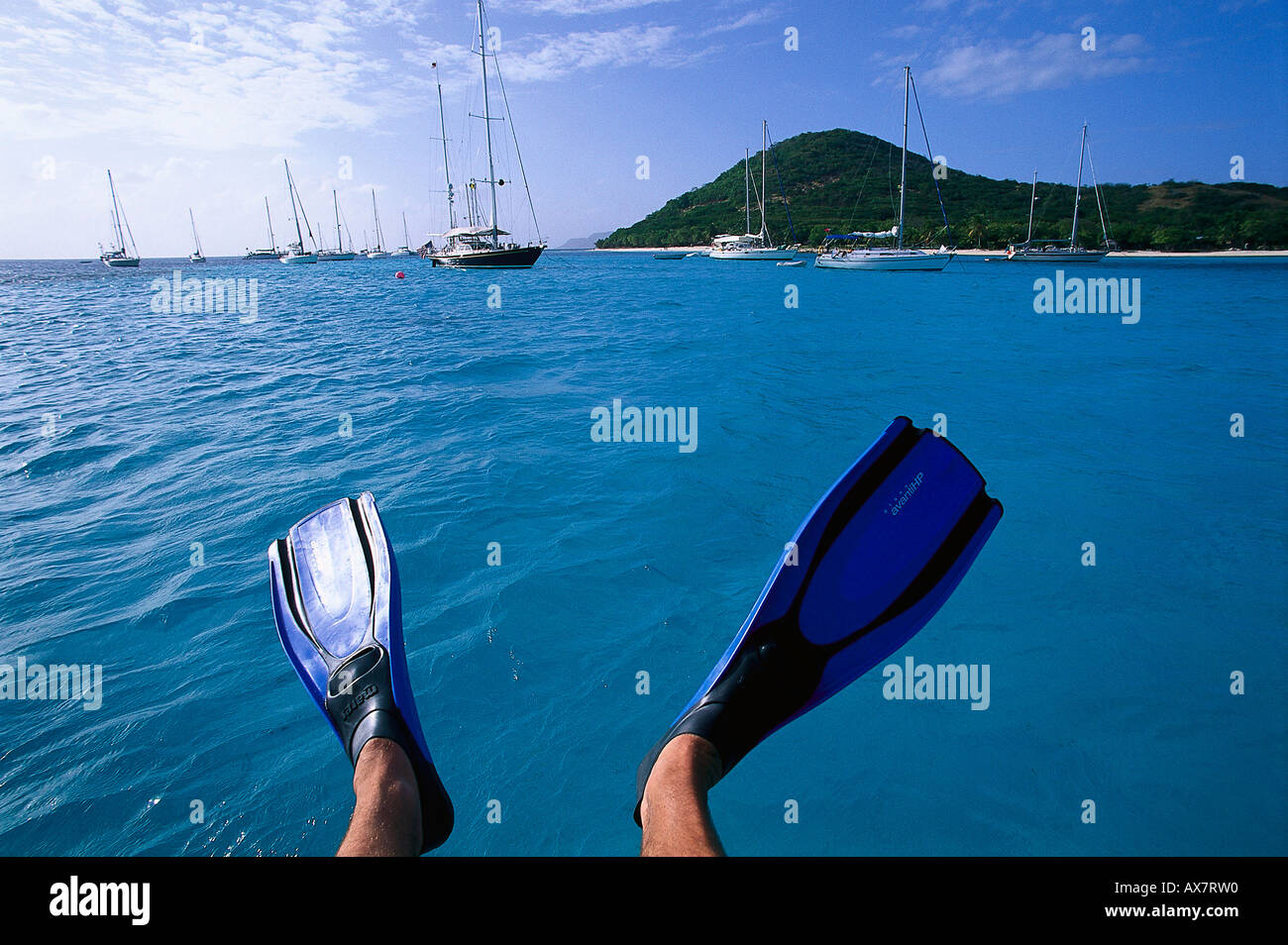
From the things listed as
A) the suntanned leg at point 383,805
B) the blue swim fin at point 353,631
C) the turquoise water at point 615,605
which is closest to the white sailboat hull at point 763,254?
the turquoise water at point 615,605

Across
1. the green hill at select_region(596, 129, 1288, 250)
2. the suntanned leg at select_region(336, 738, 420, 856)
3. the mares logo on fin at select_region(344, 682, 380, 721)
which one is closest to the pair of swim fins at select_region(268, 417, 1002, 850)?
the mares logo on fin at select_region(344, 682, 380, 721)

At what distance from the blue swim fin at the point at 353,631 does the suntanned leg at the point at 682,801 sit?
2.70ft

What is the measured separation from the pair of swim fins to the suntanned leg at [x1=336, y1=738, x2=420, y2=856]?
0.28m

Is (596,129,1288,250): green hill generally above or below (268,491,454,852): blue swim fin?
above

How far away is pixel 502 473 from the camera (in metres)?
7.42

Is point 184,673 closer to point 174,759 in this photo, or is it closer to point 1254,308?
→ point 174,759

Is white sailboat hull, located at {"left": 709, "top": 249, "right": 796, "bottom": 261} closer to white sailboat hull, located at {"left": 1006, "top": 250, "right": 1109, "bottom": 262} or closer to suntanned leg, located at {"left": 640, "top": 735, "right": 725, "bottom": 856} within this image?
white sailboat hull, located at {"left": 1006, "top": 250, "right": 1109, "bottom": 262}

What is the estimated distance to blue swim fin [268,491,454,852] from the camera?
2.58m

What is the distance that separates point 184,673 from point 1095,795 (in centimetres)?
541

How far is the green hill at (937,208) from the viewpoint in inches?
2350

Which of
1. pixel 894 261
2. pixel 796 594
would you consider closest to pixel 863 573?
pixel 796 594

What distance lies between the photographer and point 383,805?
2.13 meters

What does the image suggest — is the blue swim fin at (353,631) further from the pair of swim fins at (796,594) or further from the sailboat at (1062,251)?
the sailboat at (1062,251)

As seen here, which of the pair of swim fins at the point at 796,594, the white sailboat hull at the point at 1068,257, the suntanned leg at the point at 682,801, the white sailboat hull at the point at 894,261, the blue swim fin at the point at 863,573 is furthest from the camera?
the white sailboat hull at the point at 1068,257
